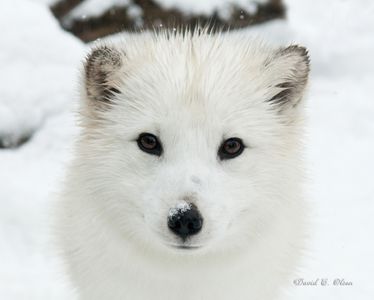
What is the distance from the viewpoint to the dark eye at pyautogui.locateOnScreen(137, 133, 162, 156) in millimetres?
3709

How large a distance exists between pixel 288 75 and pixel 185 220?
101cm

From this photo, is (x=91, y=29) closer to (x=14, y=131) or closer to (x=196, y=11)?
(x=196, y=11)

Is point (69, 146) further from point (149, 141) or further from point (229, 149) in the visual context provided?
point (229, 149)

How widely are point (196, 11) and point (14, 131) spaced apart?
263 cm

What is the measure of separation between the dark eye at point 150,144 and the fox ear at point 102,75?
34 cm

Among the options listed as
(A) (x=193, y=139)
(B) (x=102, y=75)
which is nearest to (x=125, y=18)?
(B) (x=102, y=75)

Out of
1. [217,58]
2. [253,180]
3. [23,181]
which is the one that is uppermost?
[217,58]

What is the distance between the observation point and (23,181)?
595cm

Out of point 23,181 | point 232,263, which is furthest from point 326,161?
point 232,263

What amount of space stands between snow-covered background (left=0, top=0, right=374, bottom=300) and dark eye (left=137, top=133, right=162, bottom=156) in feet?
3.93

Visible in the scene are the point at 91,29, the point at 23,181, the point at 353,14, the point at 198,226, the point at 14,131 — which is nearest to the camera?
the point at 198,226

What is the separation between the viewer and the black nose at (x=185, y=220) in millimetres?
3430

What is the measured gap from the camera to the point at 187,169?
3.58 meters

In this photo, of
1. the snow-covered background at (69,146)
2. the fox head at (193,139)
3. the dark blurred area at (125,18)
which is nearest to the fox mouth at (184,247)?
the fox head at (193,139)
